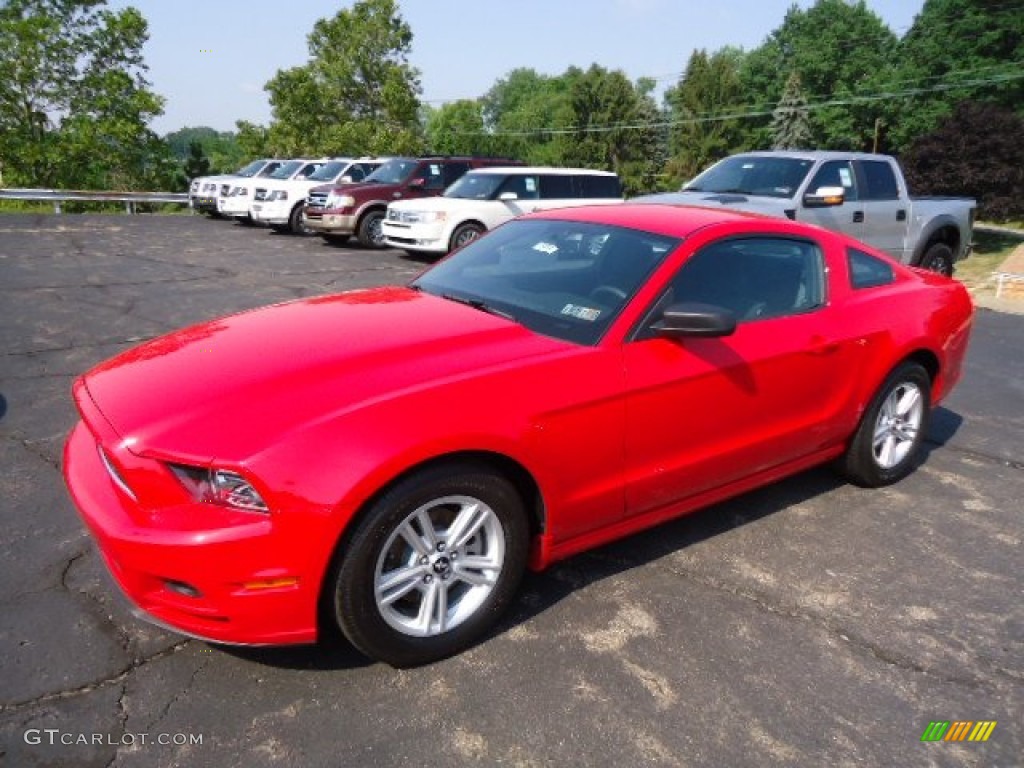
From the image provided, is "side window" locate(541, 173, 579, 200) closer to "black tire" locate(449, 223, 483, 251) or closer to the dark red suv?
"black tire" locate(449, 223, 483, 251)

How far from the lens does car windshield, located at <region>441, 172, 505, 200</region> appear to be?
13320 mm

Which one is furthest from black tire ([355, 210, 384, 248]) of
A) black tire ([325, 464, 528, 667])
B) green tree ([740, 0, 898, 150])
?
green tree ([740, 0, 898, 150])

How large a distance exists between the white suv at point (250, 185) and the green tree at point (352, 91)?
18973 millimetres

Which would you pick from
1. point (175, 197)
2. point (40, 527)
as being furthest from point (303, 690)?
point (175, 197)

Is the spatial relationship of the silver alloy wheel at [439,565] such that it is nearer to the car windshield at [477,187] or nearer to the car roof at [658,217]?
the car roof at [658,217]

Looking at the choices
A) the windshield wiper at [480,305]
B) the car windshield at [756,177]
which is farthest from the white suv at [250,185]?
the windshield wiper at [480,305]

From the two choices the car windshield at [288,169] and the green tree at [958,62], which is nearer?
the car windshield at [288,169]

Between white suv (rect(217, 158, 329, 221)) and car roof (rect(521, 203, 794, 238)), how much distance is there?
16243mm

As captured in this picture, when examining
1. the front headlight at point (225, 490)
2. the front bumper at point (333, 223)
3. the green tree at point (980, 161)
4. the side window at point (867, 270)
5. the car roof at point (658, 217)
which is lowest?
the front headlight at point (225, 490)

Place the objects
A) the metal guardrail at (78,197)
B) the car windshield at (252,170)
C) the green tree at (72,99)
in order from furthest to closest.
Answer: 1. the green tree at (72,99)
2. the metal guardrail at (78,197)
3. the car windshield at (252,170)

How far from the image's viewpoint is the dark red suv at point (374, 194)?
1504 cm

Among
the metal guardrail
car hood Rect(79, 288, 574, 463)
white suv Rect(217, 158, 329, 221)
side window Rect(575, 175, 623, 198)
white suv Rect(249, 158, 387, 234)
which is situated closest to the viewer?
car hood Rect(79, 288, 574, 463)

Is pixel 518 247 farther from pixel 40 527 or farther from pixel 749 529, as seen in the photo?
pixel 40 527

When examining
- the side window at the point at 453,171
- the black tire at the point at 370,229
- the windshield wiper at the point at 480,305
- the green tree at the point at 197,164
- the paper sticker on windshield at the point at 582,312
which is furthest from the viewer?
the green tree at the point at 197,164
